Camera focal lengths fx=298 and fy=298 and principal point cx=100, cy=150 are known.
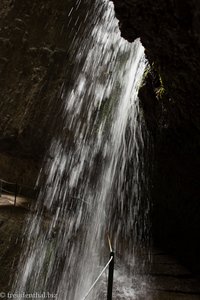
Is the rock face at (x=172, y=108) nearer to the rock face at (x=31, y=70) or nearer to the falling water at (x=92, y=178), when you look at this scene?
the falling water at (x=92, y=178)

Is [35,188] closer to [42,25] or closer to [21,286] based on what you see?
[21,286]

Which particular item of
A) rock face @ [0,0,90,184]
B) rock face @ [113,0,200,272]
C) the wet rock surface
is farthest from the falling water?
rock face @ [113,0,200,272]

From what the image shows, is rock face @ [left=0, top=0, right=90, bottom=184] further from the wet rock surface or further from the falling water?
the wet rock surface

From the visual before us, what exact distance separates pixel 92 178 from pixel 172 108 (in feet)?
22.1

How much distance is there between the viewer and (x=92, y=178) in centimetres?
1243

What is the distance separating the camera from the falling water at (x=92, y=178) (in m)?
7.21

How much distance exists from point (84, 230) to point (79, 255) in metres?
1.79

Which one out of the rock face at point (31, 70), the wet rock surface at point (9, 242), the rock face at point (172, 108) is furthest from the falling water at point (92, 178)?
the rock face at point (172, 108)

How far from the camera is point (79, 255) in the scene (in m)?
7.57

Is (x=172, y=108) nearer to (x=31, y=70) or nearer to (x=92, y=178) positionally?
(x=92, y=178)

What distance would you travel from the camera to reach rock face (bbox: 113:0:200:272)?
4242 millimetres

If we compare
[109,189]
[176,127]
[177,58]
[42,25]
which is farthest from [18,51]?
[177,58]

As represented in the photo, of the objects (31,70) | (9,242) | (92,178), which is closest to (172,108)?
(9,242)

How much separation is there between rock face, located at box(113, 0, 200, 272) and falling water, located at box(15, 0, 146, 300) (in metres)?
1.25
